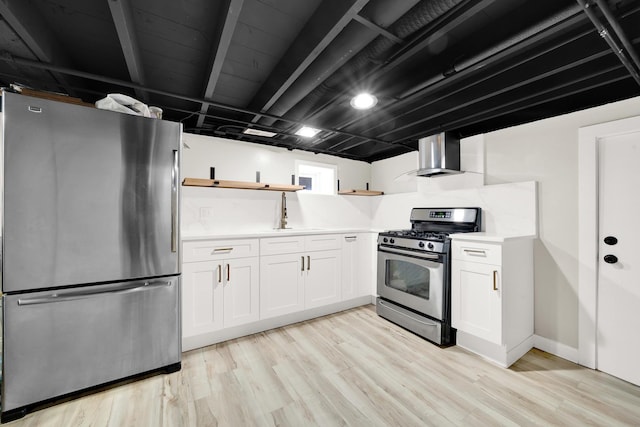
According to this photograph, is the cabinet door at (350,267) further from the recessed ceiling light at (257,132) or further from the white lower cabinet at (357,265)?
the recessed ceiling light at (257,132)

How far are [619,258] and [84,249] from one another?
13.1 feet

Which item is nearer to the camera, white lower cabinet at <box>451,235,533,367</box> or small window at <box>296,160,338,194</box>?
white lower cabinet at <box>451,235,533,367</box>

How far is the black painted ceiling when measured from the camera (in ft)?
4.54

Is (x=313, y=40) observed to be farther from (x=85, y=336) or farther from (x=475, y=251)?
(x=85, y=336)

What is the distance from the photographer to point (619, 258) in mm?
2023

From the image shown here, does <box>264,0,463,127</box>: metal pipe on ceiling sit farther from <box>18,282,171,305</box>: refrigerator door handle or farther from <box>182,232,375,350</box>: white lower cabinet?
<box>18,282,171,305</box>: refrigerator door handle

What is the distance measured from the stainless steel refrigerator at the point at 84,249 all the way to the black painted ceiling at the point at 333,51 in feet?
1.50

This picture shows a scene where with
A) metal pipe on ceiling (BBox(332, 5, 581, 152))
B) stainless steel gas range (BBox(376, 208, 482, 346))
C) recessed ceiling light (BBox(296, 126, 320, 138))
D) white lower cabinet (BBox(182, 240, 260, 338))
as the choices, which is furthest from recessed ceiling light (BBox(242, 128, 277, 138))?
stainless steel gas range (BBox(376, 208, 482, 346))

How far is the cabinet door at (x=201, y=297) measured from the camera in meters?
2.31

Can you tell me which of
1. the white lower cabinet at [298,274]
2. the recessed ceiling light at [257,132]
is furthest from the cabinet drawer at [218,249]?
the recessed ceiling light at [257,132]

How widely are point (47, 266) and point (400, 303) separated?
9.90 feet

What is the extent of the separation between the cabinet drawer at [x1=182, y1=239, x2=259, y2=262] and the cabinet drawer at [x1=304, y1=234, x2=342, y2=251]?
639 millimetres

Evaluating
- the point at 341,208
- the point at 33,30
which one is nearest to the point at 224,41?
the point at 33,30

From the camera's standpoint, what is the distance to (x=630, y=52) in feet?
4.70
